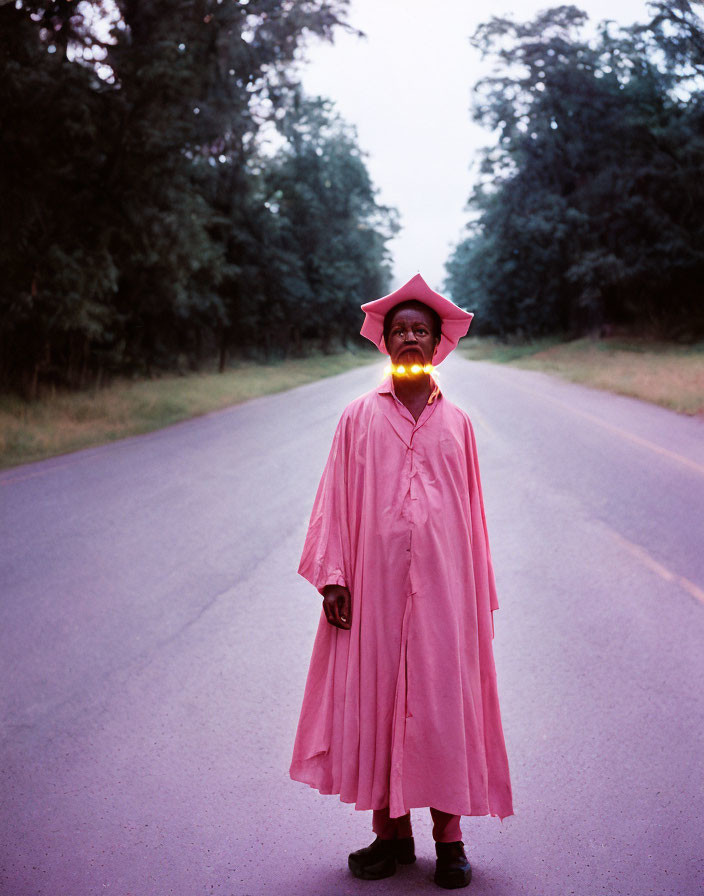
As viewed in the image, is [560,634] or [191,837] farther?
[560,634]

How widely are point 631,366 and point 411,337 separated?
28.8m

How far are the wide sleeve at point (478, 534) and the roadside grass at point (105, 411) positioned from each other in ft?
34.2

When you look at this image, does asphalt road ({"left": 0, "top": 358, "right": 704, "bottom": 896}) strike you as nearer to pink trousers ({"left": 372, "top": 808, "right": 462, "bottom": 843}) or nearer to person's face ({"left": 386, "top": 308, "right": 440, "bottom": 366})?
pink trousers ({"left": 372, "top": 808, "right": 462, "bottom": 843})

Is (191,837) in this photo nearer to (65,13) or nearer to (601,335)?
(65,13)

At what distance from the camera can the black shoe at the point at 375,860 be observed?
→ 2.82m

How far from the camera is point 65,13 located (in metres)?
15.5

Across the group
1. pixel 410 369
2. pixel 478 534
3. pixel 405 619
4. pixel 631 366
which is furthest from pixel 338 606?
pixel 631 366

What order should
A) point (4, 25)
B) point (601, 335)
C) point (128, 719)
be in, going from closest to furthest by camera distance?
point (128, 719) → point (4, 25) → point (601, 335)

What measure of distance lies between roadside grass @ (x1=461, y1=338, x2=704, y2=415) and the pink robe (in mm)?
15248

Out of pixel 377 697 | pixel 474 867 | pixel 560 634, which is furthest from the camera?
pixel 560 634

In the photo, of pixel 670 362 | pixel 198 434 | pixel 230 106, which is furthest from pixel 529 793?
pixel 670 362

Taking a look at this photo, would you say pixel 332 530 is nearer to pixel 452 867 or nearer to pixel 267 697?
pixel 452 867

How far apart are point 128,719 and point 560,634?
8.37 feet

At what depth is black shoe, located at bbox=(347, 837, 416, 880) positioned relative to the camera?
282 cm
